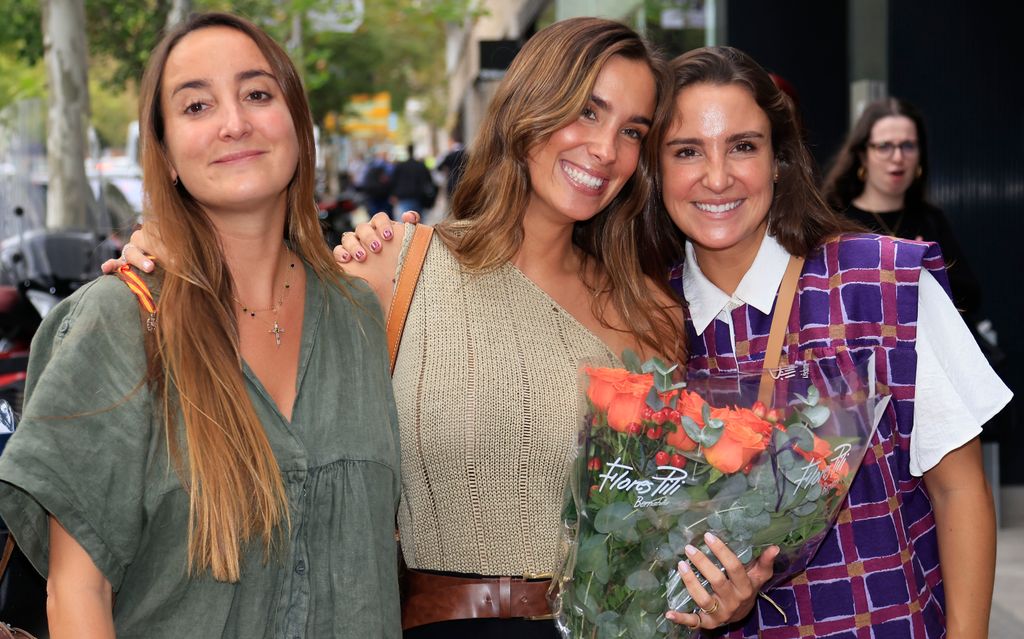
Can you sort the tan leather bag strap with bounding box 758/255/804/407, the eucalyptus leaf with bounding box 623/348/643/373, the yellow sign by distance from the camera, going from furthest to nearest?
the yellow sign
the tan leather bag strap with bounding box 758/255/804/407
the eucalyptus leaf with bounding box 623/348/643/373

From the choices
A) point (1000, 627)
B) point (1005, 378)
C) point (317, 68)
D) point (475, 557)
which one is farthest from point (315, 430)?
point (317, 68)

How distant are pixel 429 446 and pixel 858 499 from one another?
102cm

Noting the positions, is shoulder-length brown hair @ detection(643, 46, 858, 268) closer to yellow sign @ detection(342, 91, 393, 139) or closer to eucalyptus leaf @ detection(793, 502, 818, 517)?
eucalyptus leaf @ detection(793, 502, 818, 517)

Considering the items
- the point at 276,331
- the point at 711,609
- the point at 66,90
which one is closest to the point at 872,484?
the point at 711,609

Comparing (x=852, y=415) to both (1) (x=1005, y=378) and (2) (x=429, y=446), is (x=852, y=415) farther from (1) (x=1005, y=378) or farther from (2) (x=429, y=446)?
(1) (x=1005, y=378)

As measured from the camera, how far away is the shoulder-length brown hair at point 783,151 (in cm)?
275

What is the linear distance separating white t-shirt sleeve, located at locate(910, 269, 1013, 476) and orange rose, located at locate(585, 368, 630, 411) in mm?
770

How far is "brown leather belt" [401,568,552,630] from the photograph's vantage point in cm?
265

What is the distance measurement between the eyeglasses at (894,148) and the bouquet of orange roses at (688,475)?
421 cm

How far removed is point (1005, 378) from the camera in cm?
712

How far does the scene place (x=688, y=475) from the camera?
84.0 inches

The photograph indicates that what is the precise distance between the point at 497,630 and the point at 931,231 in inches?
173

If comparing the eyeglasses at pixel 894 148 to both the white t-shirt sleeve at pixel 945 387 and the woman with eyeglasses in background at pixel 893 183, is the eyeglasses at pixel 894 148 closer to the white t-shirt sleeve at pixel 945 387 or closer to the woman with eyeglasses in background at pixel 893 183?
the woman with eyeglasses in background at pixel 893 183

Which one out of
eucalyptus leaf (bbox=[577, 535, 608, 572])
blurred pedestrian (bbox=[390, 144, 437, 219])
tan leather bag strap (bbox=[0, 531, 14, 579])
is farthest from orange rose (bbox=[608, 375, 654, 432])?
blurred pedestrian (bbox=[390, 144, 437, 219])
